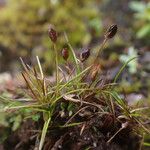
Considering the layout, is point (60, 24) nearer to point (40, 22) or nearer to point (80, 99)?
point (40, 22)

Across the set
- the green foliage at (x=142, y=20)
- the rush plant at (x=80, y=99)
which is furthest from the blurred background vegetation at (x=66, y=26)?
the rush plant at (x=80, y=99)

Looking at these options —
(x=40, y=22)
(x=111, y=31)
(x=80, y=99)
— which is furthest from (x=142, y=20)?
(x=80, y=99)

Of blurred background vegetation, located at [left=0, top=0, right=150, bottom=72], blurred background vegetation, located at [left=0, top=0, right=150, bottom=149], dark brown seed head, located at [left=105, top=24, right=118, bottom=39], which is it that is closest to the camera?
dark brown seed head, located at [left=105, top=24, right=118, bottom=39]

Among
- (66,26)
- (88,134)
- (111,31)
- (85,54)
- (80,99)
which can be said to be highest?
(66,26)

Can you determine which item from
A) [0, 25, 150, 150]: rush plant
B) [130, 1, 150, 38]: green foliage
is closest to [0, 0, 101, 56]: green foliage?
[130, 1, 150, 38]: green foliage

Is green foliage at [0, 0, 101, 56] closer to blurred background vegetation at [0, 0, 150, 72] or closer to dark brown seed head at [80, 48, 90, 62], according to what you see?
blurred background vegetation at [0, 0, 150, 72]

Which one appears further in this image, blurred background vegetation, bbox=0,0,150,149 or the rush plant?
blurred background vegetation, bbox=0,0,150,149

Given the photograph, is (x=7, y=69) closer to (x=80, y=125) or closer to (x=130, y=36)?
(x=130, y=36)

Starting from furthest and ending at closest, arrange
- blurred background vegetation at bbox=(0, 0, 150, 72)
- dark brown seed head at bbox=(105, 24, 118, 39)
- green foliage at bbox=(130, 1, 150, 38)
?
blurred background vegetation at bbox=(0, 0, 150, 72)
green foliage at bbox=(130, 1, 150, 38)
dark brown seed head at bbox=(105, 24, 118, 39)
